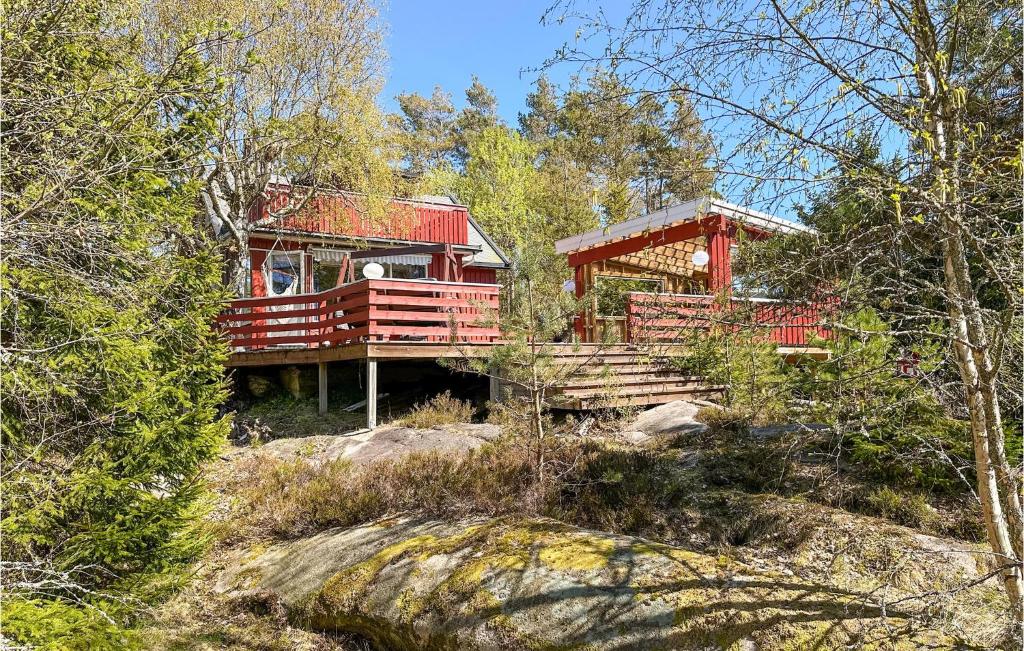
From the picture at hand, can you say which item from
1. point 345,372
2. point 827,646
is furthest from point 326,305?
point 827,646

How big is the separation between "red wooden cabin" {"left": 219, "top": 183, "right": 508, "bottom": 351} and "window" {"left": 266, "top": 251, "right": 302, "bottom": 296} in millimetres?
27

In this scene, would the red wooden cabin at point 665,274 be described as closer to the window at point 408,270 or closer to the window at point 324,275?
the window at point 408,270

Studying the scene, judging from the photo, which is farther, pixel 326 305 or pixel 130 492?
pixel 326 305

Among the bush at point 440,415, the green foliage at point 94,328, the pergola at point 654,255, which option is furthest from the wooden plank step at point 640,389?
the green foliage at point 94,328

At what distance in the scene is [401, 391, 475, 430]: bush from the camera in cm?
Result: 979

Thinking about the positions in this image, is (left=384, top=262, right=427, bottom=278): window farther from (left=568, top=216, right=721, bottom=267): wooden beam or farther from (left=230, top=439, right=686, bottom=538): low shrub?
(left=230, top=439, right=686, bottom=538): low shrub

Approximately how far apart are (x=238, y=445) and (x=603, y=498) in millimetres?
6782

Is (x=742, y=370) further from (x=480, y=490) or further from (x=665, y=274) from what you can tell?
(x=665, y=274)

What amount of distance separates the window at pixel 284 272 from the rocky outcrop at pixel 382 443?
9.16 m

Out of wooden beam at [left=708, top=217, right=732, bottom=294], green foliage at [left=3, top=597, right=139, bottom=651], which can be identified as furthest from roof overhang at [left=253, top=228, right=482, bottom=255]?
green foliage at [left=3, top=597, right=139, bottom=651]

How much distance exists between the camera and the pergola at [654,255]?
39.6 feet

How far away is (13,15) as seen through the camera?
3.97 m

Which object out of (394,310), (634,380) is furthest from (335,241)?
(634,380)

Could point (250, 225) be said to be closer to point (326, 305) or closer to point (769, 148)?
point (326, 305)
